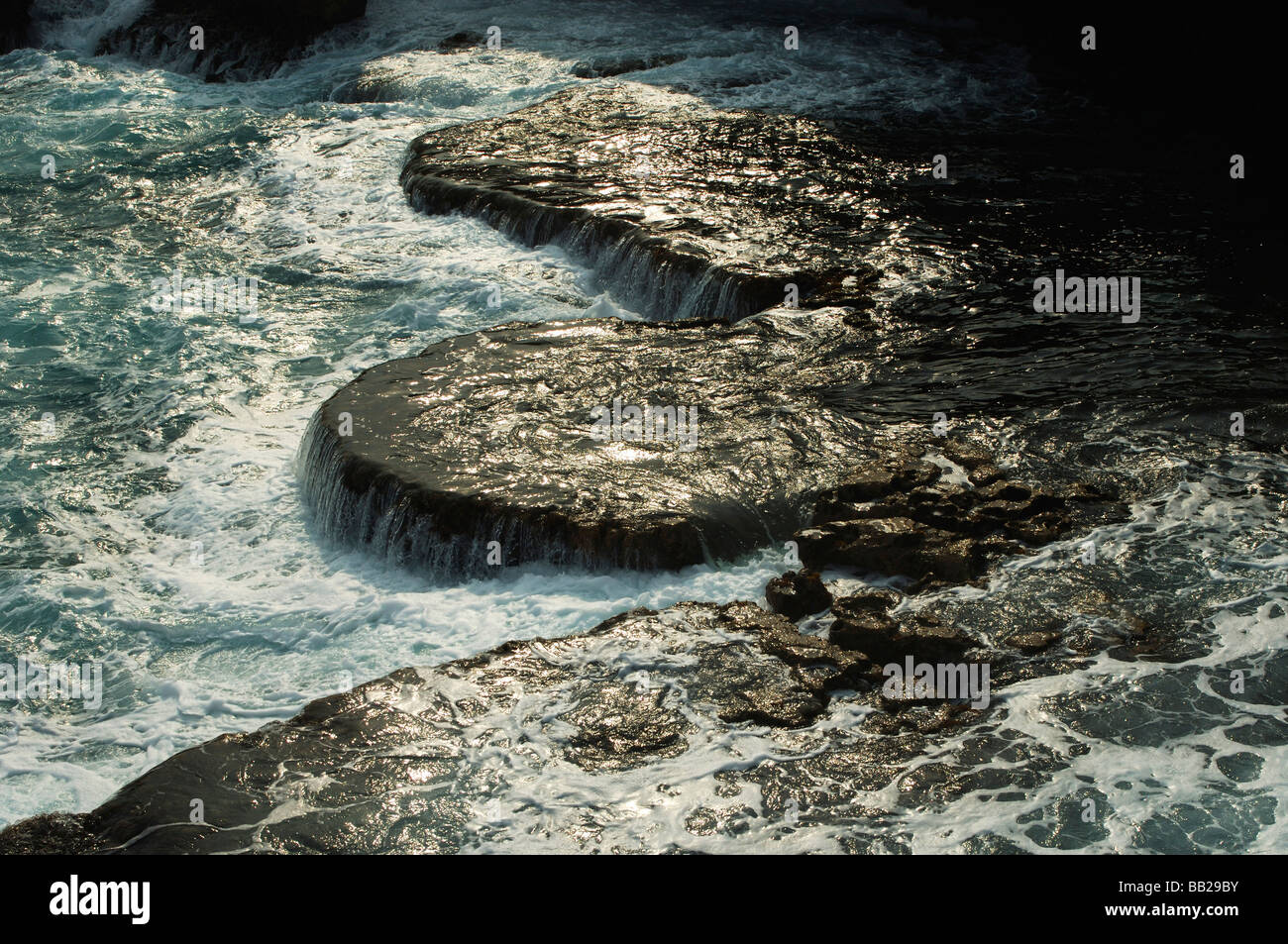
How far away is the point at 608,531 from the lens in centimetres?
839

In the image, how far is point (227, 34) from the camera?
2281 cm

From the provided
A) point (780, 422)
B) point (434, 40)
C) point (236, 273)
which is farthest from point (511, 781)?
point (434, 40)

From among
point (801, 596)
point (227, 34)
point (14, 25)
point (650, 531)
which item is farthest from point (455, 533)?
point (14, 25)

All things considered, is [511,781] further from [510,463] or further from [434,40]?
[434,40]

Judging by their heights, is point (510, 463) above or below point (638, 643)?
above

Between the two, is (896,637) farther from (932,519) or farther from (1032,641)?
(932,519)

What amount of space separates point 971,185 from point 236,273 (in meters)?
8.45

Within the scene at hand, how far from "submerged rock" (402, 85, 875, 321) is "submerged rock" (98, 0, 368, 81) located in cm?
709

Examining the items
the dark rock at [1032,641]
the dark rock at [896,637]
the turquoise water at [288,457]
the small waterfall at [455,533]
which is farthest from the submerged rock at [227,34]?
the dark rock at [1032,641]

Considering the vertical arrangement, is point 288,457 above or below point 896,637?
above

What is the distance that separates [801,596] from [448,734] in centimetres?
233

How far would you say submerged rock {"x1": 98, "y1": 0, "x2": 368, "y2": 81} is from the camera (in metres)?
22.3

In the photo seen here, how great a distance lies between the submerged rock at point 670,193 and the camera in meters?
12.2

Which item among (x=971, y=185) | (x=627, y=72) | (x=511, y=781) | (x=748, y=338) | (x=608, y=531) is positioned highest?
(x=627, y=72)
